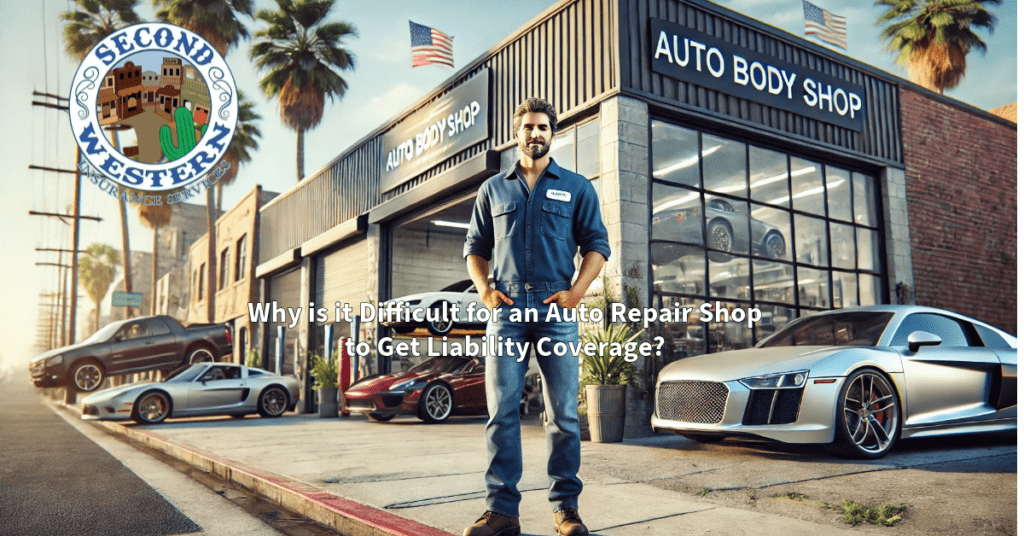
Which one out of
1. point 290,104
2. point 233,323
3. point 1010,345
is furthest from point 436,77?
point 233,323

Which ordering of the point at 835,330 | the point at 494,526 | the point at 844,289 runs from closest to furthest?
1. the point at 494,526
2. the point at 835,330
3. the point at 844,289

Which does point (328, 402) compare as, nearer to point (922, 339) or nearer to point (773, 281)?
point (773, 281)

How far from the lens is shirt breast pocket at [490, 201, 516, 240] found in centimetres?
313

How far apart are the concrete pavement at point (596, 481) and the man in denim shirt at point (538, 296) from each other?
0.92ft

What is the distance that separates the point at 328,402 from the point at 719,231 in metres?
9.10

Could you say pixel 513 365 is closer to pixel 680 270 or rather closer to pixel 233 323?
pixel 680 270

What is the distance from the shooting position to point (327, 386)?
14.8 metres

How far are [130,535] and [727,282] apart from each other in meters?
8.23

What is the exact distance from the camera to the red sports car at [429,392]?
10969 mm

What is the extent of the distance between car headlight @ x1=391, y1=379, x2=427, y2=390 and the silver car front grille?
565 centimetres

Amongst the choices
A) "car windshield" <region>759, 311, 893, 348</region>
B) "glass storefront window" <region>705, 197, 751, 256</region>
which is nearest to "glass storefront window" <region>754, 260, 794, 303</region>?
"glass storefront window" <region>705, 197, 751, 256</region>

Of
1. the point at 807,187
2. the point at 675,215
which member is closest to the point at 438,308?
the point at 675,215

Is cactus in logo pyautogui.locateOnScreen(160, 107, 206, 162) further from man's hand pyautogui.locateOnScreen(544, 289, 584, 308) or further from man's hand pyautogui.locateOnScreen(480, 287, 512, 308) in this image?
man's hand pyautogui.locateOnScreen(544, 289, 584, 308)

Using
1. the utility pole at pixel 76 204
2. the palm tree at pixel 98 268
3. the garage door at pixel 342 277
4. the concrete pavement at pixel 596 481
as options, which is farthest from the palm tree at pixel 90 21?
the palm tree at pixel 98 268
